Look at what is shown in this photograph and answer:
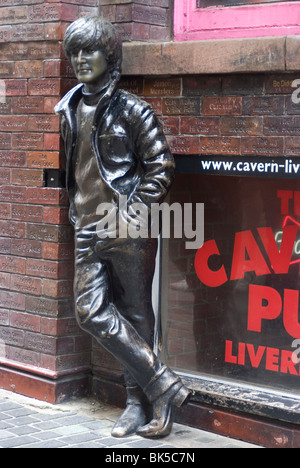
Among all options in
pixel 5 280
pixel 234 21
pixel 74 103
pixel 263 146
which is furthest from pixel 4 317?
pixel 234 21

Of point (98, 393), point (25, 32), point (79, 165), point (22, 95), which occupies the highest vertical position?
point (25, 32)

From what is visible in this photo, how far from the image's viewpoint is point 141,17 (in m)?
6.08

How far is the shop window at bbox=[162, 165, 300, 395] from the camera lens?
5652 mm

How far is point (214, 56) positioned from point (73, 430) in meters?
2.40

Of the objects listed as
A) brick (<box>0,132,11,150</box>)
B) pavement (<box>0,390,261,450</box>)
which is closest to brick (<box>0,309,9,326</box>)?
pavement (<box>0,390,261,450</box>)

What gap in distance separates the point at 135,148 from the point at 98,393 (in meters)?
1.82

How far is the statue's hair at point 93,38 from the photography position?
5.53 m

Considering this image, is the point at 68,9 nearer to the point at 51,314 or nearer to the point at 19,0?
the point at 19,0

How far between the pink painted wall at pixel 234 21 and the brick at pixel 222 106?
1.48ft

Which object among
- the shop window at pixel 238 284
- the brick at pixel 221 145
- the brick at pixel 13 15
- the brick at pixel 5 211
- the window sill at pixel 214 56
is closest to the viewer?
the window sill at pixel 214 56

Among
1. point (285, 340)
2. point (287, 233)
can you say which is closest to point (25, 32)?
point (287, 233)

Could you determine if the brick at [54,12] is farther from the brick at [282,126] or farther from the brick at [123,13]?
the brick at [282,126]

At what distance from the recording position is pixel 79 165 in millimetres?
5773

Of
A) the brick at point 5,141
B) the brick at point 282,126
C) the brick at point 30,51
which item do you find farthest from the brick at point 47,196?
the brick at point 282,126
